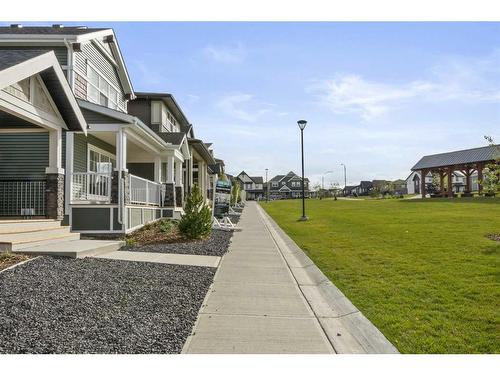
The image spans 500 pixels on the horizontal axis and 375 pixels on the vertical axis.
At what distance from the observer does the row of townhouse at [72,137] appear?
9.54 metres

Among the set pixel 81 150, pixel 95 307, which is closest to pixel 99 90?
pixel 81 150

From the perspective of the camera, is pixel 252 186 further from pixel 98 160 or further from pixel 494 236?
pixel 494 236

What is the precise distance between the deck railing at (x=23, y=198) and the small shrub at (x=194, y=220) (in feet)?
13.5

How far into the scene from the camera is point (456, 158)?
4378 cm

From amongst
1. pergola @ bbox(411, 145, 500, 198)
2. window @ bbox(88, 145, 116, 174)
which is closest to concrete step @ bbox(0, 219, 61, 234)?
window @ bbox(88, 145, 116, 174)

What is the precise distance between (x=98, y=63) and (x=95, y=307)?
13372 mm

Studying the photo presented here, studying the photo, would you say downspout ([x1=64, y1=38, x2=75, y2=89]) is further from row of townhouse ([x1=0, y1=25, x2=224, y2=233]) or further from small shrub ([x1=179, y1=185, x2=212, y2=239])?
small shrub ([x1=179, y1=185, x2=212, y2=239])

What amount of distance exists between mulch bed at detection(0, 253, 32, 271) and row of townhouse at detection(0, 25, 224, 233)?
116 inches

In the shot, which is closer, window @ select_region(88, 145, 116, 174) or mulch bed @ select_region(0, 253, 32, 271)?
mulch bed @ select_region(0, 253, 32, 271)

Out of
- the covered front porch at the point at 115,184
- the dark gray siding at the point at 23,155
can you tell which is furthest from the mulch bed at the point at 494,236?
the dark gray siding at the point at 23,155

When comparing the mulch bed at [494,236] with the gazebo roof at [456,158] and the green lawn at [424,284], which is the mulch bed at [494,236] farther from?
the gazebo roof at [456,158]

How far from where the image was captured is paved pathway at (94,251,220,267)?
28.8 ft

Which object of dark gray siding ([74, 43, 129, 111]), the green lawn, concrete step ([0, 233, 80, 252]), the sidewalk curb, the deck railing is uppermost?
dark gray siding ([74, 43, 129, 111])

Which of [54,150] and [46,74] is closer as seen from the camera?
[46,74]
